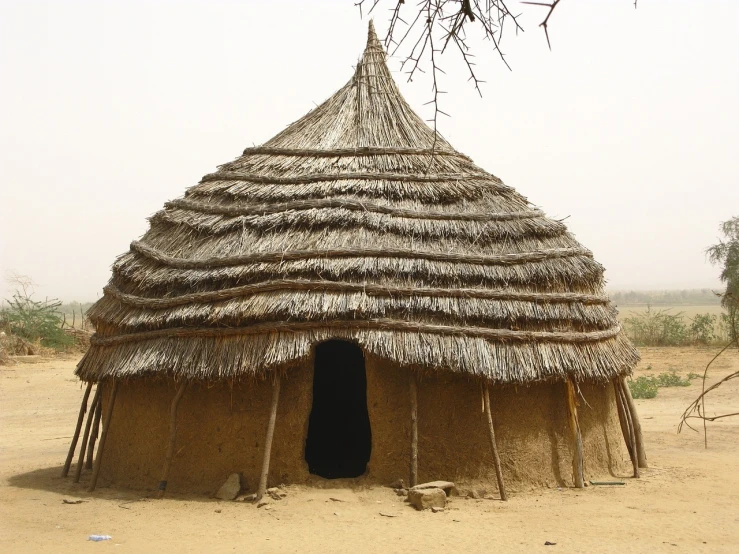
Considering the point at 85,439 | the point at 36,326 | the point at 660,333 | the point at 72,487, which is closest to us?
the point at 72,487

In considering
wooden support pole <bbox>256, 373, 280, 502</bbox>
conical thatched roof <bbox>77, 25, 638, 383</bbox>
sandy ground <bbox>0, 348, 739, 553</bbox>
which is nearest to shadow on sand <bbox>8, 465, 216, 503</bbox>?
sandy ground <bbox>0, 348, 739, 553</bbox>

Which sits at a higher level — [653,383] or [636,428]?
[653,383]

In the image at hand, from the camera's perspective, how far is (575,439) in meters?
9.12

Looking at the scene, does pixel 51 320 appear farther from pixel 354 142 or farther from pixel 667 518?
pixel 667 518

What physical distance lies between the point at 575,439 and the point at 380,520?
2.63m

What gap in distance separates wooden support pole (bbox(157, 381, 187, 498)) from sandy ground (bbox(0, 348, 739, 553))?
0.24 metres

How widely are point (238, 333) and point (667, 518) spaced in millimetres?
4502

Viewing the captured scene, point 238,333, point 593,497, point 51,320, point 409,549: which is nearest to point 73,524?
point 238,333

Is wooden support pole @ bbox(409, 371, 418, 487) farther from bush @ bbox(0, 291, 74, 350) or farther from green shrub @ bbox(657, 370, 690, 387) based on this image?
bush @ bbox(0, 291, 74, 350)

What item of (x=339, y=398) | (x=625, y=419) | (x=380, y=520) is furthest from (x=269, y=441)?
(x=625, y=419)

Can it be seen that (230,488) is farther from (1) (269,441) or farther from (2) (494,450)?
(2) (494,450)

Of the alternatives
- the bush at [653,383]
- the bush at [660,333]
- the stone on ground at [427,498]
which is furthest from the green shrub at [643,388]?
the stone on ground at [427,498]

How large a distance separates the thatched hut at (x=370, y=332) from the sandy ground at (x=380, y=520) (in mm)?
419

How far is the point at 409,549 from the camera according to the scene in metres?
6.86
